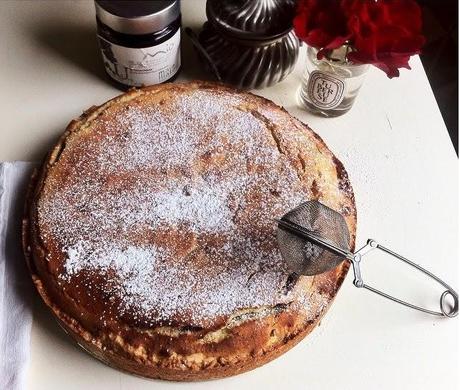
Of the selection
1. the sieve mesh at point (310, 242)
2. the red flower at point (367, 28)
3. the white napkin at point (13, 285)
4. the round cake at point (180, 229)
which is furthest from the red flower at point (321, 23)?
the white napkin at point (13, 285)

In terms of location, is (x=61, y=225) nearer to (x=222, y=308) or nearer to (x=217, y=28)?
(x=222, y=308)

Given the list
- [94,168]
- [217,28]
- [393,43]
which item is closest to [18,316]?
[94,168]

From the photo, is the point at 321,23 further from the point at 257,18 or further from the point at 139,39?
the point at 139,39

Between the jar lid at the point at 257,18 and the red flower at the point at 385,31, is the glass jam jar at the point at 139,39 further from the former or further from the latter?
the red flower at the point at 385,31

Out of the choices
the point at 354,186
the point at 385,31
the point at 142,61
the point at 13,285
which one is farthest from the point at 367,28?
the point at 13,285

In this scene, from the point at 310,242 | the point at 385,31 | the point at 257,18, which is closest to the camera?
the point at 310,242
